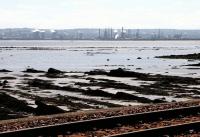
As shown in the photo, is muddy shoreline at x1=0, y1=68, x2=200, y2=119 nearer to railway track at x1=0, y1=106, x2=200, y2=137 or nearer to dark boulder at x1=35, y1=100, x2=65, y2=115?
dark boulder at x1=35, y1=100, x2=65, y2=115

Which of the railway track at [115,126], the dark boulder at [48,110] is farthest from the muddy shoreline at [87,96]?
the railway track at [115,126]

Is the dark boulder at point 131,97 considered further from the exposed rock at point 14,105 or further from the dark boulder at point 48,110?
the dark boulder at point 48,110

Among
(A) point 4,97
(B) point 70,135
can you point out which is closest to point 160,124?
(B) point 70,135

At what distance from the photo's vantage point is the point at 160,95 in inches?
A: 1398

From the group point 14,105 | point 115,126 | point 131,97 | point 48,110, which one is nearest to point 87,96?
point 131,97

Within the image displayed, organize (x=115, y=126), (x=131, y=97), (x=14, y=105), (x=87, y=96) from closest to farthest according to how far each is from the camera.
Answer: (x=115, y=126)
(x=14, y=105)
(x=131, y=97)
(x=87, y=96)

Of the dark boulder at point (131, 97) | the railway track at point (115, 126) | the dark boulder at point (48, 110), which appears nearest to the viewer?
the railway track at point (115, 126)

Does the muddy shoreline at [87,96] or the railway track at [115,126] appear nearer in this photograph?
the railway track at [115,126]

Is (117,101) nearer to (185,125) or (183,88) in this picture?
(183,88)

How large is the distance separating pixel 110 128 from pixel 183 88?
2673 centimetres

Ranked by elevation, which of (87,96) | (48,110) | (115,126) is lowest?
(87,96)

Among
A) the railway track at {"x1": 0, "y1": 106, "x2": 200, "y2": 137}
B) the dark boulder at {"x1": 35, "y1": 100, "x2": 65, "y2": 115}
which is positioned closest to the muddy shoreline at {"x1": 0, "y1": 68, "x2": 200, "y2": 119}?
the dark boulder at {"x1": 35, "y1": 100, "x2": 65, "y2": 115}

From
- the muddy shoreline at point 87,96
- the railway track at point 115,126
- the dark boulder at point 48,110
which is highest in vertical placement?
the railway track at point 115,126

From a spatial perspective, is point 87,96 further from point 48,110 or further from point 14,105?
point 48,110
